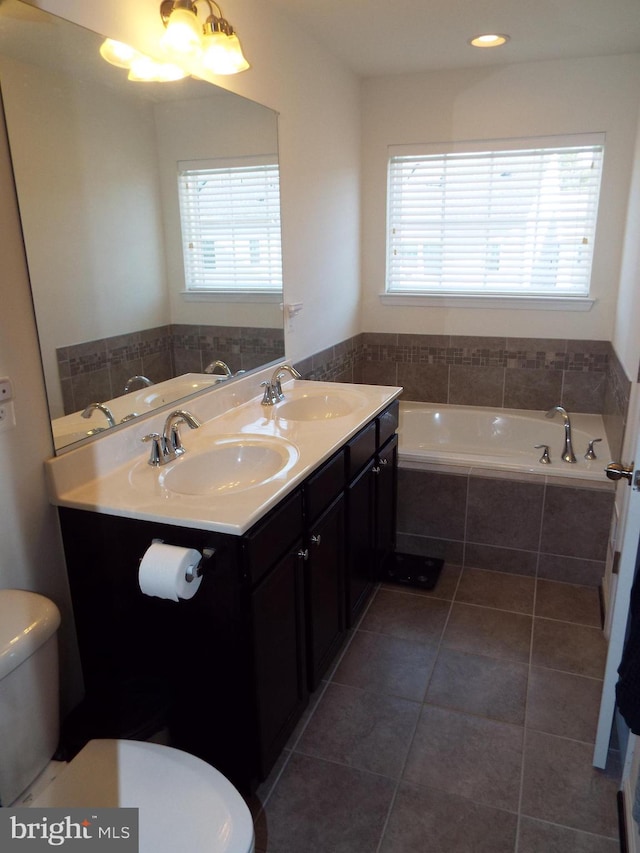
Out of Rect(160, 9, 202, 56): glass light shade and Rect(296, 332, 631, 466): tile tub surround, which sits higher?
Rect(160, 9, 202, 56): glass light shade

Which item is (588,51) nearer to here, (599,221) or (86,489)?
(599,221)

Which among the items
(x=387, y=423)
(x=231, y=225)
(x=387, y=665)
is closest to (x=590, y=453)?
(x=387, y=423)

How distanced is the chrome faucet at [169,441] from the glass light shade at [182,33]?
3.60 ft

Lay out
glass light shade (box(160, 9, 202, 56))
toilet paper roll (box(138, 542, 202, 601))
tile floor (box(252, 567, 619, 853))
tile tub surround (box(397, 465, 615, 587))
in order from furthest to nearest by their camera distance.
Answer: tile tub surround (box(397, 465, 615, 587))
glass light shade (box(160, 9, 202, 56))
tile floor (box(252, 567, 619, 853))
toilet paper roll (box(138, 542, 202, 601))

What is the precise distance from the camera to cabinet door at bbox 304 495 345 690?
1.88 metres

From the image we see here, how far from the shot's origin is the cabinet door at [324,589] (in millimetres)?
1880

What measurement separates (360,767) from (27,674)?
3.49 feet

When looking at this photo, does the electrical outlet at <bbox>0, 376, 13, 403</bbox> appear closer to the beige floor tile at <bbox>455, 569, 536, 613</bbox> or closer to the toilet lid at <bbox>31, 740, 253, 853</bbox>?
the toilet lid at <bbox>31, 740, 253, 853</bbox>

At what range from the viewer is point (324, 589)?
2.00 meters

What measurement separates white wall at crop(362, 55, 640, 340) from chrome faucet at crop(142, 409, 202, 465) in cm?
235

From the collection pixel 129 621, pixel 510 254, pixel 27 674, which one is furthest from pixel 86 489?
pixel 510 254

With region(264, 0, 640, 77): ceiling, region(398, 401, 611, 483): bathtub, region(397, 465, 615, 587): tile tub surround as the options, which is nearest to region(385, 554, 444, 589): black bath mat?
region(397, 465, 615, 587): tile tub surround

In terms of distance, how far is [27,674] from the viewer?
48.2 inches

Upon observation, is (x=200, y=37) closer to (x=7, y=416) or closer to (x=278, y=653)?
(x=7, y=416)
